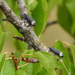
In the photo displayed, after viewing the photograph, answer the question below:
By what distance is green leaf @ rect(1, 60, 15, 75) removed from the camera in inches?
53.2

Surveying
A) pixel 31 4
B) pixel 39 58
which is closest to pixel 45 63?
pixel 39 58

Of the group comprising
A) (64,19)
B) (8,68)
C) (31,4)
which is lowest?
(8,68)

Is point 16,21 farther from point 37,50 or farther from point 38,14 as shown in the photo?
point 38,14

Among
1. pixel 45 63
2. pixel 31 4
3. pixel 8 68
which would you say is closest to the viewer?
pixel 45 63

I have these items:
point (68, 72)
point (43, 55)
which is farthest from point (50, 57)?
point (68, 72)

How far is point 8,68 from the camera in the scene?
1.38m

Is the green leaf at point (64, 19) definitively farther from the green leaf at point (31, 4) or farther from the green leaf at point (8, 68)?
the green leaf at point (8, 68)

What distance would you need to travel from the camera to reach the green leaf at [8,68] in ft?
4.43

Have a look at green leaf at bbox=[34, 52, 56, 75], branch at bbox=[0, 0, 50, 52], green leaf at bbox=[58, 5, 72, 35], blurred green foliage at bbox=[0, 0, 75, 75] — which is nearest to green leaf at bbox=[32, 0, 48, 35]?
blurred green foliage at bbox=[0, 0, 75, 75]

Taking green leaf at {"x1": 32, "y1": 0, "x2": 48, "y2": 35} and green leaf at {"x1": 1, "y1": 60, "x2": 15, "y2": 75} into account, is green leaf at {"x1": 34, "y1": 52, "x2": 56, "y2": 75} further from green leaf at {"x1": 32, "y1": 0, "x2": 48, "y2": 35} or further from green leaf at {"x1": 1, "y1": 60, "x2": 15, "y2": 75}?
green leaf at {"x1": 32, "y1": 0, "x2": 48, "y2": 35}

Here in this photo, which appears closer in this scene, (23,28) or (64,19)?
(23,28)

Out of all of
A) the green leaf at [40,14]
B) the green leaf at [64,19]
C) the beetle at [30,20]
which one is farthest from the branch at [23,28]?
the green leaf at [64,19]

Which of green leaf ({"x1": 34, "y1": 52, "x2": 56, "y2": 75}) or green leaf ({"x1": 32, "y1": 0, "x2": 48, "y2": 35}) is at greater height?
green leaf ({"x1": 32, "y1": 0, "x2": 48, "y2": 35})

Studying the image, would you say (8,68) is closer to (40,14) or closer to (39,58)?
(39,58)
